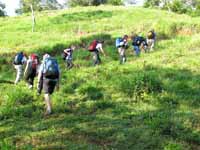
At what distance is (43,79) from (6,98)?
363 centimetres

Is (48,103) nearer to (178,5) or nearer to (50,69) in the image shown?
(50,69)

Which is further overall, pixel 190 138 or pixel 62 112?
pixel 62 112

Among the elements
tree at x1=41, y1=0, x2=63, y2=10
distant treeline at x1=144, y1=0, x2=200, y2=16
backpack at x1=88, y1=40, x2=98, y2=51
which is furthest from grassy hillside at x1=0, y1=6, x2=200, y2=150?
tree at x1=41, y1=0, x2=63, y2=10

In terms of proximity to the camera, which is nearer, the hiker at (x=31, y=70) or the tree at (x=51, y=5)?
the hiker at (x=31, y=70)

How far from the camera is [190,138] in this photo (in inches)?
547

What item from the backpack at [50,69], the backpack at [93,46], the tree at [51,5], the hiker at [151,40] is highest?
the backpack at [50,69]

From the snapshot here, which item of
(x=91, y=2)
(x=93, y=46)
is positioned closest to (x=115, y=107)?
(x=93, y=46)

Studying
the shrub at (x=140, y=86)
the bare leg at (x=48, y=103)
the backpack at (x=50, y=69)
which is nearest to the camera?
the backpack at (x=50, y=69)

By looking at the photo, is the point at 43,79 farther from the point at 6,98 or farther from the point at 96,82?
the point at 96,82

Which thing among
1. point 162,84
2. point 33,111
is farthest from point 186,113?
point 33,111

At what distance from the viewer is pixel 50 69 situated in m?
16.6

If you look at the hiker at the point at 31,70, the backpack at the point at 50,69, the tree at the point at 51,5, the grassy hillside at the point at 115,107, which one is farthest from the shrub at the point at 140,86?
the tree at the point at 51,5

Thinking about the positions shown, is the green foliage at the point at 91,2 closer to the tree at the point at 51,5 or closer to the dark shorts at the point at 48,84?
the tree at the point at 51,5

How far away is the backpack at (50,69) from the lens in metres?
16.5
